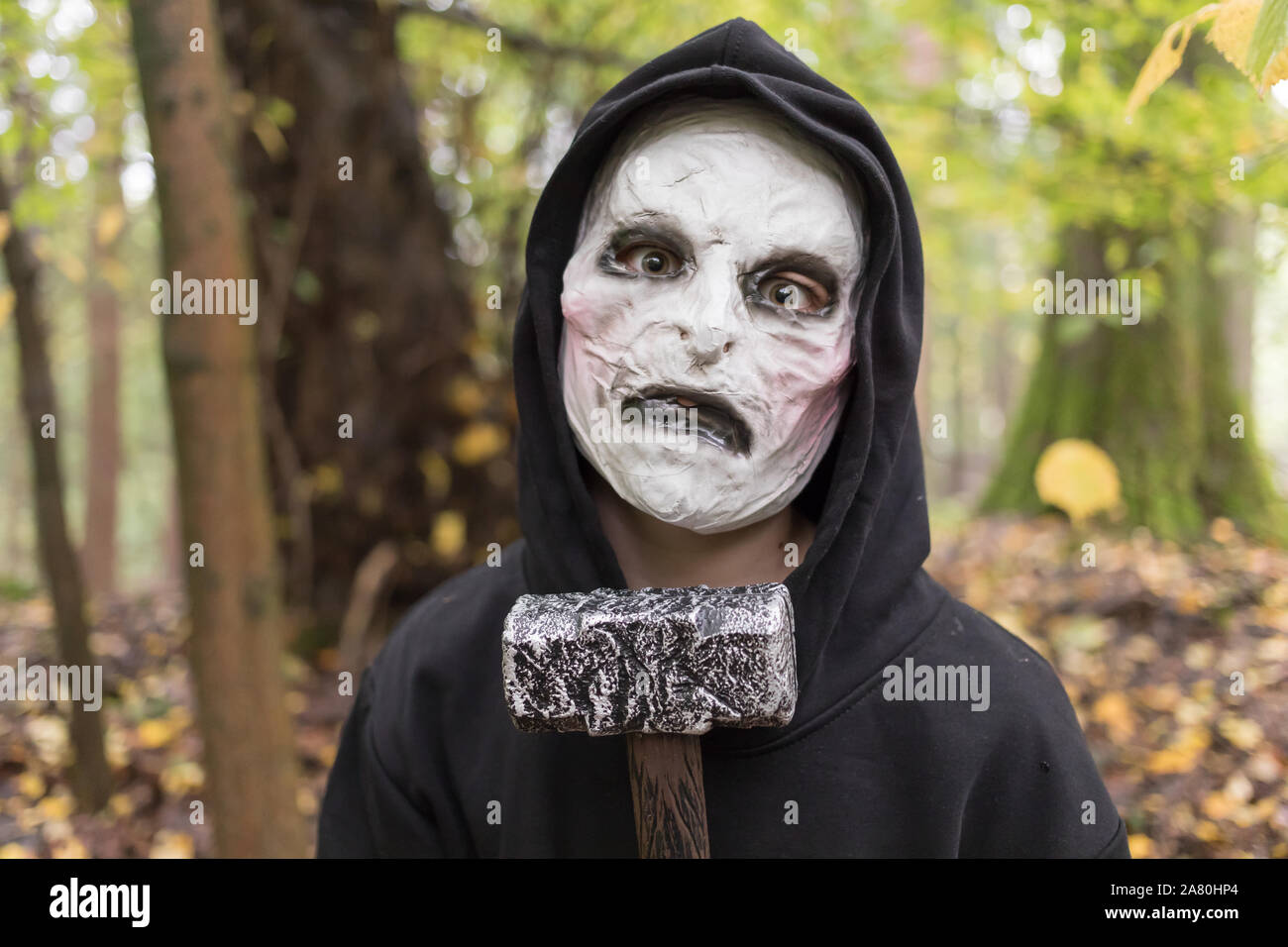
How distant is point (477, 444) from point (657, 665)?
3.40 m

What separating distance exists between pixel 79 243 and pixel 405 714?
38.4 ft

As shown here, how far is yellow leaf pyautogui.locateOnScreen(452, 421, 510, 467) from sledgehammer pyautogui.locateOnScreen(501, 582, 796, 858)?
3305 mm

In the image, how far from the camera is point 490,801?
5.66 ft

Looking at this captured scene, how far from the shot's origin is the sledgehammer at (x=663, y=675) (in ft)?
4.30

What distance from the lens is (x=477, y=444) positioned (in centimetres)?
459

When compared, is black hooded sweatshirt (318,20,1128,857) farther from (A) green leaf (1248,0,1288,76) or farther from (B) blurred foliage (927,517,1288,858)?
(B) blurred foliage (927,517,1288,858)

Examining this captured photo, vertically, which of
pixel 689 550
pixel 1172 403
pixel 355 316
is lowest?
pixel 689 550

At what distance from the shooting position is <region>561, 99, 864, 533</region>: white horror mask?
1.46 m

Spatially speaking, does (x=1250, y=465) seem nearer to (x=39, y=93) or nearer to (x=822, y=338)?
(x=822, y=338)

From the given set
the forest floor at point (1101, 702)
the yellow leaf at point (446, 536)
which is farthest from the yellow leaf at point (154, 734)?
the yellow leaf at point (446, 536)

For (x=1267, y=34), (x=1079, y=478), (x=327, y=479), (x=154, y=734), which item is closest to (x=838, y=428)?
(x=1267, y=34)

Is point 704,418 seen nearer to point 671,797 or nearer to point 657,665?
point 657,665

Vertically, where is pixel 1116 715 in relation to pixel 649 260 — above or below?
below

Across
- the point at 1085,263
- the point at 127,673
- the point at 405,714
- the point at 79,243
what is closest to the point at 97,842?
the point at 127,673
